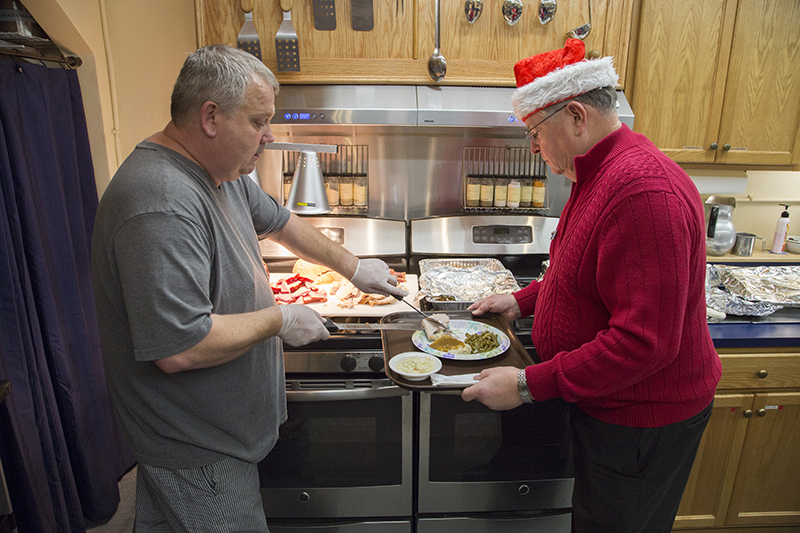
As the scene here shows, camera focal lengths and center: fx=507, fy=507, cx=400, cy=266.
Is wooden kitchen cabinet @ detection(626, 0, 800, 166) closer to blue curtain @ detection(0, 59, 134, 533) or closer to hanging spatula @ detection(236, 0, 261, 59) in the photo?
hanging spatula @ detection(236, 0, 261, 59)

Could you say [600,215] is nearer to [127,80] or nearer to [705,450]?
[705,450]

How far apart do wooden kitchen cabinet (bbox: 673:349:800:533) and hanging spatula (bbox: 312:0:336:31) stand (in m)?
2.04

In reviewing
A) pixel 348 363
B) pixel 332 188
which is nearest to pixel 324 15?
pixel 332 188

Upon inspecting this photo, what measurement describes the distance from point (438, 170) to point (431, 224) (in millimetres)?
316

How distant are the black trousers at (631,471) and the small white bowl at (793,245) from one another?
183cm

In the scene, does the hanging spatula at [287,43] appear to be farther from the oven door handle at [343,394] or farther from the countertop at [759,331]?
the countertop at [759,331]

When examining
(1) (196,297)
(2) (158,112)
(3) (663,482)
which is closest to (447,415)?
(3) (663,482)

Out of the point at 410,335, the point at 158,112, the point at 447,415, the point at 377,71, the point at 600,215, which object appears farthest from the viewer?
the point at 158,112

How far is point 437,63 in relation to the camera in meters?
2.14

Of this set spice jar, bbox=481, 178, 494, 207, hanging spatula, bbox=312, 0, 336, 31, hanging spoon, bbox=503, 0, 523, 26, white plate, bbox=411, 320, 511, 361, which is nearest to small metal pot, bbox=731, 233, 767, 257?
spice jar, bbox=481, 178, 494, 207

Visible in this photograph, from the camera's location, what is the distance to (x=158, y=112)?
2441 millimetres

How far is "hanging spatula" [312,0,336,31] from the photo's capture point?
212 centimetres

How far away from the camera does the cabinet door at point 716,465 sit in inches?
76.8

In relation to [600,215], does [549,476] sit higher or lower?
lower
